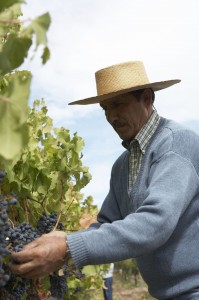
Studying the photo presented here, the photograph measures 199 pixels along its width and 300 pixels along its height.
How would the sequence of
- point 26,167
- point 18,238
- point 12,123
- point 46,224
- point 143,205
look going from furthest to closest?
point 26,167 < point 46,224 < point 143,205 < point 18,238 < point 12,123

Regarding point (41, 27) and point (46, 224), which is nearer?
point (41, 27)

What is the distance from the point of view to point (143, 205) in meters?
2.59

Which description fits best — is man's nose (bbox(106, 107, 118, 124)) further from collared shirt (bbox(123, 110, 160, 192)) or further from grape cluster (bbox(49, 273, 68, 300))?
grape cluster (bbox(49, 273, 68, 300))

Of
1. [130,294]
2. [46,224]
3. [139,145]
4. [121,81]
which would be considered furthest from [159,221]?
[130,294]

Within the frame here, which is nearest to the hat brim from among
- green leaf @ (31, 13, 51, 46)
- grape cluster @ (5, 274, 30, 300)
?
grape cluster @ (5, 274, 30, 300)

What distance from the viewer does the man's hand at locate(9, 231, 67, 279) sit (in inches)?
86.3

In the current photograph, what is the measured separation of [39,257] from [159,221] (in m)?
0.63

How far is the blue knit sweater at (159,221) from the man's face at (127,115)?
15 centimetres

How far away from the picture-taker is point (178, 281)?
9.75 ft

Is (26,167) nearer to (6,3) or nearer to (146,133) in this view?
(146,133)

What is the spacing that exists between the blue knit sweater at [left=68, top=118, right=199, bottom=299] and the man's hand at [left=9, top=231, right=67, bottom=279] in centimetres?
8

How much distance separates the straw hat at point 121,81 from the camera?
3574mm

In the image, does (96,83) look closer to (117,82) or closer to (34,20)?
(117,82)

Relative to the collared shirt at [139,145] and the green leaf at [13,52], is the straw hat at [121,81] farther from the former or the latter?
the green leaf at [13,52]
